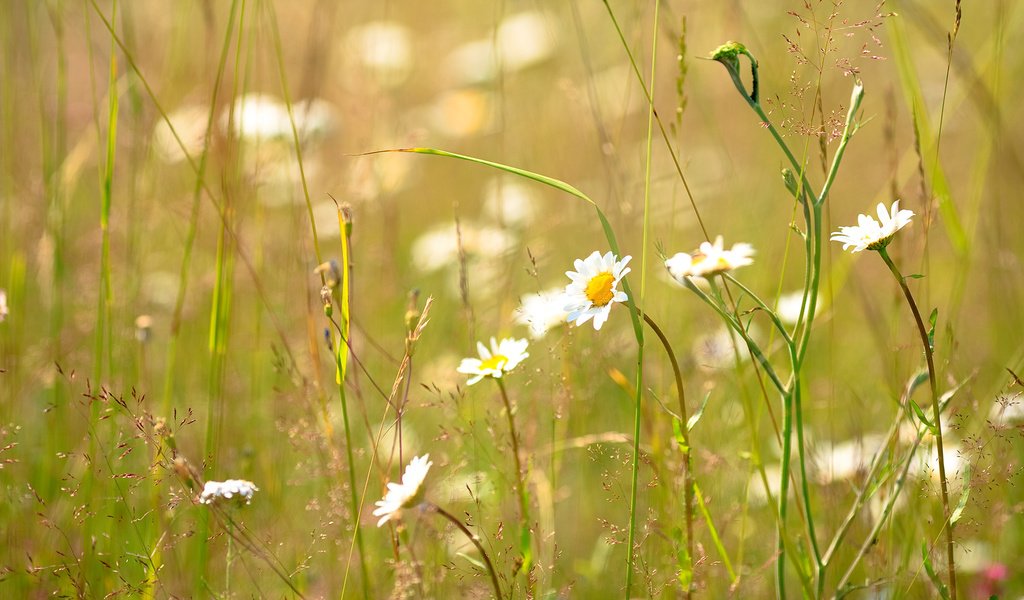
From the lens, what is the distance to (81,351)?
217cm

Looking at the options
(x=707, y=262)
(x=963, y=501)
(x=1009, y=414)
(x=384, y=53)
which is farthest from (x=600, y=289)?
(x=384, y=53)

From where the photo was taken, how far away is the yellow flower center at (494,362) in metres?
1.28

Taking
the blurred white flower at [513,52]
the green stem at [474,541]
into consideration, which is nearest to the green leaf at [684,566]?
the green stem at [474,541]

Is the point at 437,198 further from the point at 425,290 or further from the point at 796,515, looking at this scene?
the point at 796,515

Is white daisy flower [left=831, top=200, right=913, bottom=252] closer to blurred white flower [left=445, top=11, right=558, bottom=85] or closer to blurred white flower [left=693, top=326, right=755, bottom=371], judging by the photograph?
blurred white flower [left=693, top=326, right=755, bottom=371]

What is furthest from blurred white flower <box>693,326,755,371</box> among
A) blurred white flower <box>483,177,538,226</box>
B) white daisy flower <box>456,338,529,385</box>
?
blurred white flower <box>483,177,538,226</box>

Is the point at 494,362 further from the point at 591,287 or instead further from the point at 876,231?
the point at 876,231

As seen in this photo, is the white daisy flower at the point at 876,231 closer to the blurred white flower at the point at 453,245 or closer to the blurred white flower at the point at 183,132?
the blurred white flower at the point at 453,245

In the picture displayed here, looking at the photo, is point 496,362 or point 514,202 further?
point 514,202

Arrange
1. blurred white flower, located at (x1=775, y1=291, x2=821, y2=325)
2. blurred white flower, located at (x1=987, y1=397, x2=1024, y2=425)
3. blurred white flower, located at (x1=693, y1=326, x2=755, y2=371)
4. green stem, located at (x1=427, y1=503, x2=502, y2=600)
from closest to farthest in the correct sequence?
1. green stem, located at (x1=427, y1=503, x2=502, y2=600)
2. blurred white flower, located at (x1=987, y1=397, x2=1024, y2=425)
3. blurred white flower, located at (x1=693, y1=326, x2=755, y2=371)
4. blurred white flower, located at (x1=775, y1=291, x2=821, y2=325)

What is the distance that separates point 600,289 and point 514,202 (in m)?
2.20

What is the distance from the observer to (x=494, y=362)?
132cm

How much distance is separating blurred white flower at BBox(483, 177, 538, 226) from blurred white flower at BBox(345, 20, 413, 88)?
0.58m

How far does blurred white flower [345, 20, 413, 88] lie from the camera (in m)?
3.34
